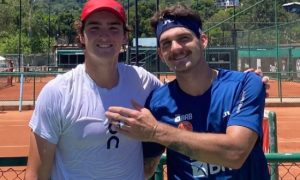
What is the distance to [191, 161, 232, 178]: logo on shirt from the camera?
2.62m

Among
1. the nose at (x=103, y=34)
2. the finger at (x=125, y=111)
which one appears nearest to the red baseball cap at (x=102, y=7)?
the nose at (x=103, y=34)

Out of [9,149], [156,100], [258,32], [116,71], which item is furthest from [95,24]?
[258,32]

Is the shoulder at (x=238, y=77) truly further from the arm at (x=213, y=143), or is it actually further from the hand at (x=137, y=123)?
the hand at (x=137, y=123)

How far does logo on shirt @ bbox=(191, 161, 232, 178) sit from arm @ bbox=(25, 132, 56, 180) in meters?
0.72

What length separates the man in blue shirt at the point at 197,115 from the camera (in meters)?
2.47

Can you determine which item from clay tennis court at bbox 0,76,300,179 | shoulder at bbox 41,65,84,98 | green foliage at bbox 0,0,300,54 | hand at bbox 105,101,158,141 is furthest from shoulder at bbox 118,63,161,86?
green foliage at bbox 0,0,300,54

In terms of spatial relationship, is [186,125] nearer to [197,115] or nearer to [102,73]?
[197,115]

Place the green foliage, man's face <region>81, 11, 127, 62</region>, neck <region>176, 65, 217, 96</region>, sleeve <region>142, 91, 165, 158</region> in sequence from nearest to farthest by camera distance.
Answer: neck <region>176, 65, 217, 96</region> → man's face <region>81, 11, 127, 62</region> → sleeve <region>142, 91, 165, 158</region> → the green foliage

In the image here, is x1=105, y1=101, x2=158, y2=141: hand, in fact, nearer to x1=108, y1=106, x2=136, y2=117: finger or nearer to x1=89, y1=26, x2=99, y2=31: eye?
x1=108, y1=106, x2=136, y2=117: finger

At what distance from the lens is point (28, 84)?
3256 centimetres

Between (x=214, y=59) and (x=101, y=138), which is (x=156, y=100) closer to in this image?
(x=101, y=138)

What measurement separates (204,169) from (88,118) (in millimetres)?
643

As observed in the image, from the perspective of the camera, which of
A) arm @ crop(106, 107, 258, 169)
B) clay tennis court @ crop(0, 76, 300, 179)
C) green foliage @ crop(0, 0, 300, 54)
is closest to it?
arm @ crop(106, 107, 258, 169)

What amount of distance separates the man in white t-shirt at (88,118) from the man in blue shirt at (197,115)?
0.66 ft
